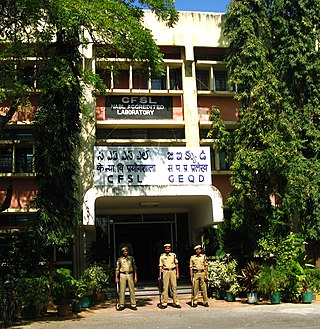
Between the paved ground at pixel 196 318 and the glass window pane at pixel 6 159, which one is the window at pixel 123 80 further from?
the paved ground at pixel 196 318

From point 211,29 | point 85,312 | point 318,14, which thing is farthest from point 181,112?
point 85,312

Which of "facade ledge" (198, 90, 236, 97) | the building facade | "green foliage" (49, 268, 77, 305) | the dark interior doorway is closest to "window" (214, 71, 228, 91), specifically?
the building facade

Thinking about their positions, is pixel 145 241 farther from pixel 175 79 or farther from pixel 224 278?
pixel 175 79

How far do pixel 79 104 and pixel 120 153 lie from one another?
7.10ft

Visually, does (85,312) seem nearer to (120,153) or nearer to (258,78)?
(120,153)

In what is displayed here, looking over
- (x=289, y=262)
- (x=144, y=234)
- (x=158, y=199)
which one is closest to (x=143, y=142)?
(x=158, y=199)

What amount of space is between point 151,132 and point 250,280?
7758 millimetres

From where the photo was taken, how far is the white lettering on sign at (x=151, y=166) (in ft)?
52.0

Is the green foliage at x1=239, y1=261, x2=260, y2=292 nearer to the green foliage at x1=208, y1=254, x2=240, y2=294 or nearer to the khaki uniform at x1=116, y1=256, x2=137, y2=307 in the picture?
the green foliage at x1=208, y1=254, x2=240, y2=294

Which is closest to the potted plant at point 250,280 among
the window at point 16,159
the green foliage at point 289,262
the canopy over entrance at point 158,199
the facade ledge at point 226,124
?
the green foliage at point 289,262

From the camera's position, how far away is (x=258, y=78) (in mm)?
17094

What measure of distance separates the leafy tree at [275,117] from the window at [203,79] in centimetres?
222

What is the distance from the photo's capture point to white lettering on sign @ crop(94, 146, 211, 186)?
15852 millimetres

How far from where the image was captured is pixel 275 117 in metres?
16.0
